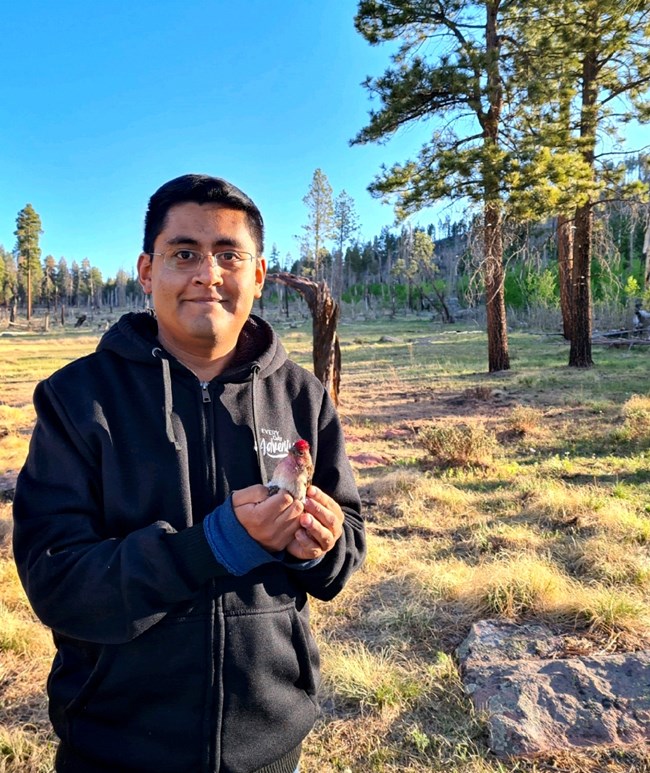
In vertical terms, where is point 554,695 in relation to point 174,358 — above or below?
below

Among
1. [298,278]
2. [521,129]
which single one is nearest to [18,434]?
[298,278]

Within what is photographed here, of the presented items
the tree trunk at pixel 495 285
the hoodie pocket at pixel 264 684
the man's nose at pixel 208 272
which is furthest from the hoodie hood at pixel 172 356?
the tree trunk at pixel 495 285

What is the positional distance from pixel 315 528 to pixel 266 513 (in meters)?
0.15

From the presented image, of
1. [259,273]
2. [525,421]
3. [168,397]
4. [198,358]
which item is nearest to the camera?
[168,397]

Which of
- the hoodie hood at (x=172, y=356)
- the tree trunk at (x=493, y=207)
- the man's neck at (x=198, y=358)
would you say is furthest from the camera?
the tree trunk at (x=493, y=207)

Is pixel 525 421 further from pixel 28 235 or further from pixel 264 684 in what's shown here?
pixel 28 235

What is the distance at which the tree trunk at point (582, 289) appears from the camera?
47.8 ft

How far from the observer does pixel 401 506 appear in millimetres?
5398

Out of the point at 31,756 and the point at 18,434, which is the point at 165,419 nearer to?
the point at 31,756

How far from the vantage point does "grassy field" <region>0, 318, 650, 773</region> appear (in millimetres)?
Result: 2457

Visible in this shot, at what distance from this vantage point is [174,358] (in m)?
1.50

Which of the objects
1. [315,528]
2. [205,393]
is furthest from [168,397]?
[315,528]

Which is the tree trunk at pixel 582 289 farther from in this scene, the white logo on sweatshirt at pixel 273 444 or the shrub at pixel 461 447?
the white logo on sweatshirt at pixel 273 444

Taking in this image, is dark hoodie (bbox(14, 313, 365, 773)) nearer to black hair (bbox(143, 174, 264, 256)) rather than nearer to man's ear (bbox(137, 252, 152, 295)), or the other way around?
man's ear (bbox(137, 252, 152, 295))
